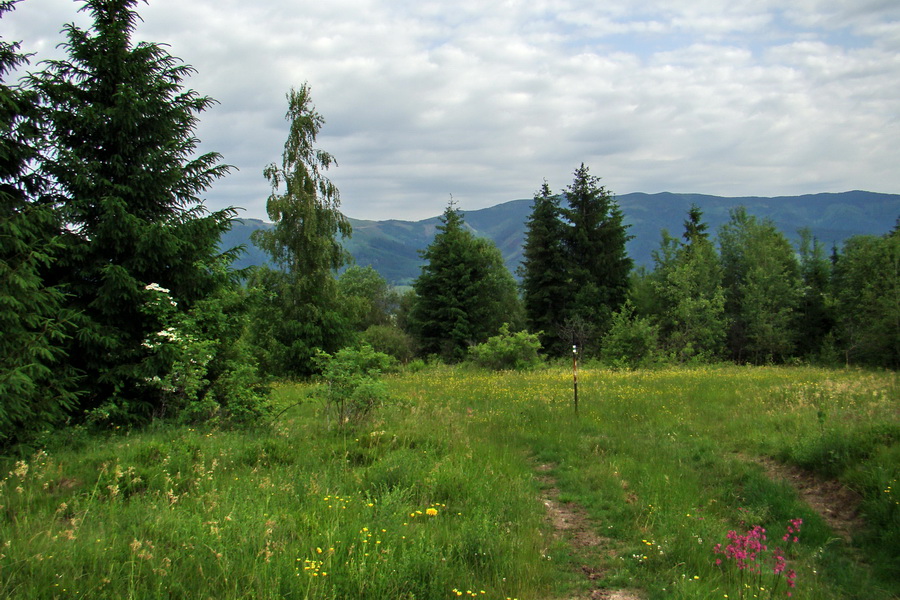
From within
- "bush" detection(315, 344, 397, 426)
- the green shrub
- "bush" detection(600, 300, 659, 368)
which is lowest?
the green shrub

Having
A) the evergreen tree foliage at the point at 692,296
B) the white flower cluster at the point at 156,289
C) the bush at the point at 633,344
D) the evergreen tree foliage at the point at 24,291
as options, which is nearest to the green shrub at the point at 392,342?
the bush at the point at 633,344

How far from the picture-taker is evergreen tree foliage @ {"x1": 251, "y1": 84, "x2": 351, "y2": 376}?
72.7ft

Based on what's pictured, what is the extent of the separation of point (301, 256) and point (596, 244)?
96.5 feet

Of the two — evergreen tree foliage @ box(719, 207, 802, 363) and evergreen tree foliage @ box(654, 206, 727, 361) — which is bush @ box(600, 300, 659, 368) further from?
evergreen tree foliage @ box(719, 207, 802, 363)

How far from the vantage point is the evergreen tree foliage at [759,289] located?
45.1 meters

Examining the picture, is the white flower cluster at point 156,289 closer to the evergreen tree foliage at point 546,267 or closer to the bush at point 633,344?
the bush at point 633,344

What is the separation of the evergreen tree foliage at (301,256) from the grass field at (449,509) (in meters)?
13.7

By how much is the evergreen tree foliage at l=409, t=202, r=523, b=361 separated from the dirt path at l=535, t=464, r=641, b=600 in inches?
1385

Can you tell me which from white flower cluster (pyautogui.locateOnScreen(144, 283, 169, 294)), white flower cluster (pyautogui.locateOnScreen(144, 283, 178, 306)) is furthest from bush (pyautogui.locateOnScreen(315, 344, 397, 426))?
white flower cluster (pyautogui.locateOnScreen(144, 283, 169, 294))

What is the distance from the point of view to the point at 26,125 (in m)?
8.30

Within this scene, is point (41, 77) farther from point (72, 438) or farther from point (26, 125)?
point (72, 438)

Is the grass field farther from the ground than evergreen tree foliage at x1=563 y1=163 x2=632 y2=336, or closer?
closer

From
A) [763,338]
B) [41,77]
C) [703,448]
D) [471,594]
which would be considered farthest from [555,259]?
[471,594]

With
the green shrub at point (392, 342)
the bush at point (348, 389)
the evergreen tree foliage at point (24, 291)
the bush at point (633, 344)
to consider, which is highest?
the evergreen tree foliage at point (24, 291)
